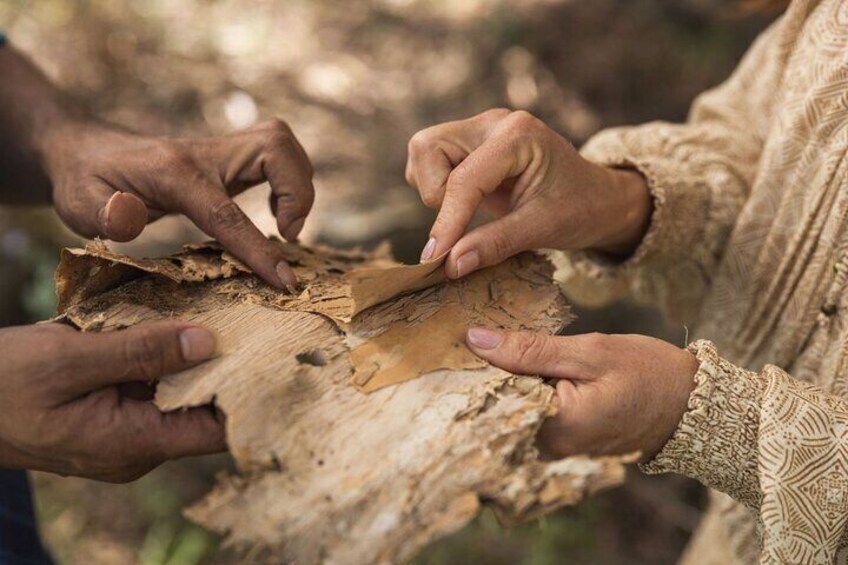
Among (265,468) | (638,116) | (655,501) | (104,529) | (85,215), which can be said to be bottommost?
(104,529)

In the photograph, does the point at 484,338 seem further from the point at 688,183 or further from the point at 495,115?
the point at 688,183

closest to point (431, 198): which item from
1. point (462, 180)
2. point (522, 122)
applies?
point (462, 180)

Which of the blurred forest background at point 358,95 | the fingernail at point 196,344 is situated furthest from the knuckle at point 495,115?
the blurred forest background at point 358,95

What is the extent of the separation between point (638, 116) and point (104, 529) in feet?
11.2

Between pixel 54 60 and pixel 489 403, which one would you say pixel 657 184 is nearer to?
pixel 489 403

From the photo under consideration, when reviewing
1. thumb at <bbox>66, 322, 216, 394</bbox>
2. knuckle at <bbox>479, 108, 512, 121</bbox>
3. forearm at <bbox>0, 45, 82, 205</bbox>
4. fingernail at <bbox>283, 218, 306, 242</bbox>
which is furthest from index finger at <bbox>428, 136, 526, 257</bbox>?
forearm at <bbox>0, 45, 82, 205</bbox>

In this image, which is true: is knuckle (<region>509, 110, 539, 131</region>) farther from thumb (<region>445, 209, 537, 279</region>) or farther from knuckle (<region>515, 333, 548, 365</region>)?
knuckle (<region>515, 333, 548, 365</region>)

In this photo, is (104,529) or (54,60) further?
(54,60)

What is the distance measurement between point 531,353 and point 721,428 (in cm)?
33

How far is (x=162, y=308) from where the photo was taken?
1.21 m

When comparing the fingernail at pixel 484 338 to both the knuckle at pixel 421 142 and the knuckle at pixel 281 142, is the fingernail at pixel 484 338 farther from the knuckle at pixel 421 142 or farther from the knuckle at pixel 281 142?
the knuckle at pixel 281 142

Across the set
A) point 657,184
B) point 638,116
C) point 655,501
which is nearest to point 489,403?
point 657,184

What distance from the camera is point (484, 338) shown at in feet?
3.84

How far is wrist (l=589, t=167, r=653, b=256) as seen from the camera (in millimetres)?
1546
